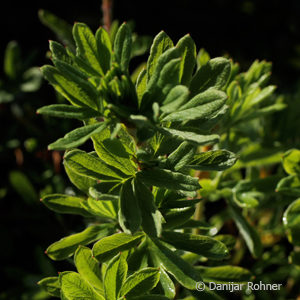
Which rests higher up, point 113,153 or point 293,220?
point 113,153

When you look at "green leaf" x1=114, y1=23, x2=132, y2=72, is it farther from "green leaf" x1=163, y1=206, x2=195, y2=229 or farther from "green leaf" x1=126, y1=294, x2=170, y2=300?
"green leaf" x1=126, y1=294, x2=170, y2=300

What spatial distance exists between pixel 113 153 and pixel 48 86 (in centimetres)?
185

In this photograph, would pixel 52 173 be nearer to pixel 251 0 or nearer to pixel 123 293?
pixel 123 293

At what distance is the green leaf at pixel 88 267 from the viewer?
115cm

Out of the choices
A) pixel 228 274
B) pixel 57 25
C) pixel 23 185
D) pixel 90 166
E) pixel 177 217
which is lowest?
pixel 228 274

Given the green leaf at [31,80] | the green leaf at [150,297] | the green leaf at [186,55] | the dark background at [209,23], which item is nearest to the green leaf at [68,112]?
the green leaf at [186,55]

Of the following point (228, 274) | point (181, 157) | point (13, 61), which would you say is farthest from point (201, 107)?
point (13, 61)

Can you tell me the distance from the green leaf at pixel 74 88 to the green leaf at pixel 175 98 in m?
→ 0.18

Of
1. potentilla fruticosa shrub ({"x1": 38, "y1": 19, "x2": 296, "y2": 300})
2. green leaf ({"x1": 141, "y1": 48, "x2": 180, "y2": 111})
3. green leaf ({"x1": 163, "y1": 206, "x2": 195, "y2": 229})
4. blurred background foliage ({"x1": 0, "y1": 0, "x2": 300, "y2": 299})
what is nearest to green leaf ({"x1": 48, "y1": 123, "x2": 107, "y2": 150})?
potentilla fruticosa shrub ({"x1": 38, "y1": 19, "x2": 296, "y2": 300})

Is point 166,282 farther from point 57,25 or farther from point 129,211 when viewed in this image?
point 57,25

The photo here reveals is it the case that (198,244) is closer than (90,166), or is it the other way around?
(90,166)

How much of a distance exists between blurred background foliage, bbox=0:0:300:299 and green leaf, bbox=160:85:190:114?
0.97 m

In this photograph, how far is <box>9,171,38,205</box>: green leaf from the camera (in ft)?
6.98

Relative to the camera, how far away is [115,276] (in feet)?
3.35
